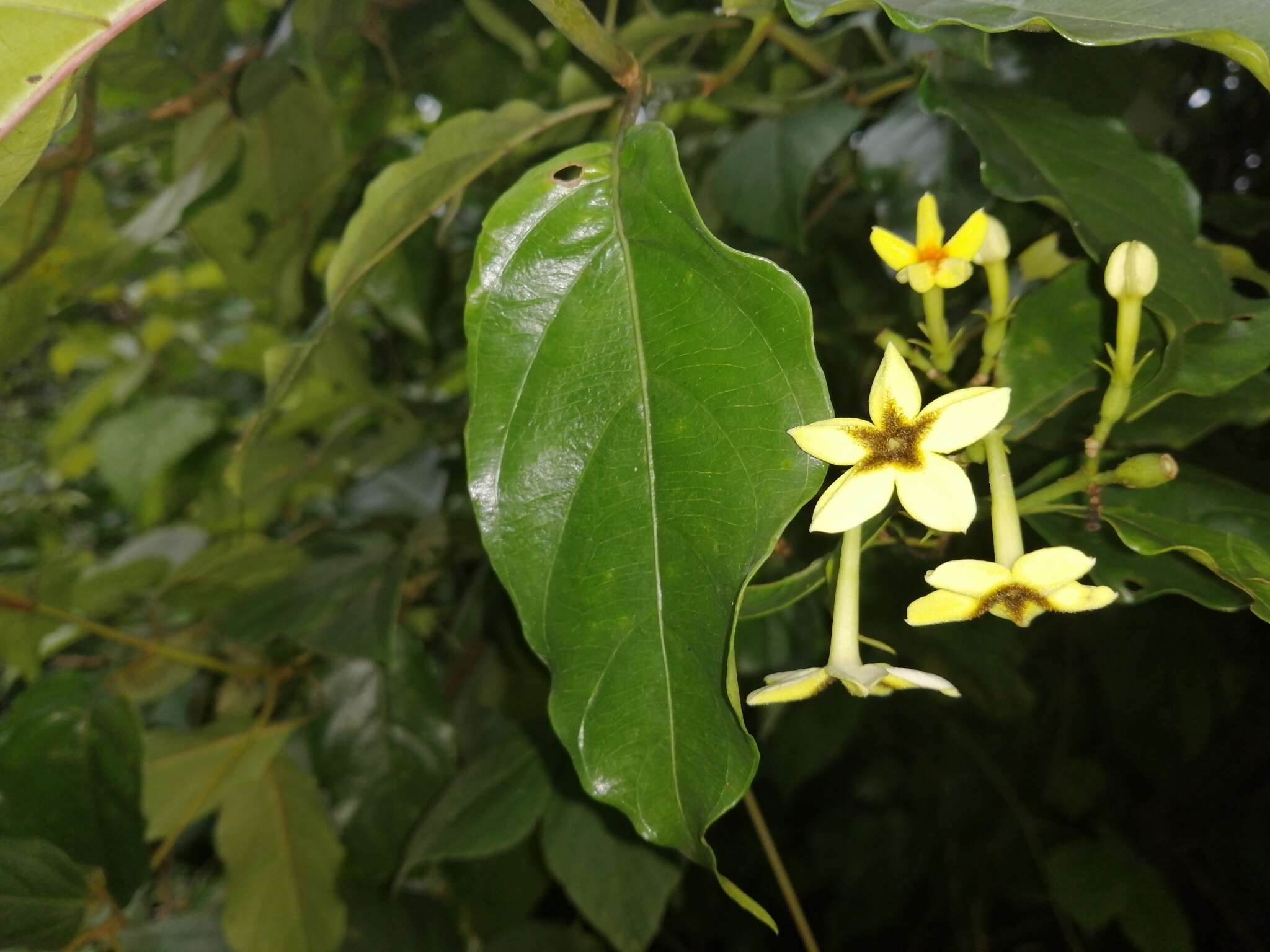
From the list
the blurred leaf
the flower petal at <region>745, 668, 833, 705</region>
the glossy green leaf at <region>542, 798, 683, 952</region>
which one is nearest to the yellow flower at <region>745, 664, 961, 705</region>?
the flower petal at <region>745, 668, 833, 705</region>

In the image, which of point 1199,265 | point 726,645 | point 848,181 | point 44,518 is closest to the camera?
point 726,645

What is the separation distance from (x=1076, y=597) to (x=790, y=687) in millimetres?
148

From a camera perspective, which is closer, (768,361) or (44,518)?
(768,361)

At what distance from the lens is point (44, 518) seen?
193cm

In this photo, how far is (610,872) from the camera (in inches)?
35.2

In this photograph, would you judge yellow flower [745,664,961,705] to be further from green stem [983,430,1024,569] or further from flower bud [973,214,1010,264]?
flower bud [973,214,1010,264]

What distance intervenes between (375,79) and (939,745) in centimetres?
143

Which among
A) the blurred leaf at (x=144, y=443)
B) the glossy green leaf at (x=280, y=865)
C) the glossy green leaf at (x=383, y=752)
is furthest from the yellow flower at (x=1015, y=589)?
the blurred leaf at (x=144, y=443)

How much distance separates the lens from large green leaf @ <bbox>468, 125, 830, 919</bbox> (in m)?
0.42

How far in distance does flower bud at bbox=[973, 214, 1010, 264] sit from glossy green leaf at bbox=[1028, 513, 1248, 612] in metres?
0.17

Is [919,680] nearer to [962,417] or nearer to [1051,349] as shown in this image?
[962,417]

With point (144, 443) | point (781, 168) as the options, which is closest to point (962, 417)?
point (781, 168)

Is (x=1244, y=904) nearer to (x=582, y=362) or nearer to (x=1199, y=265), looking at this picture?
(x=1199, y=265)

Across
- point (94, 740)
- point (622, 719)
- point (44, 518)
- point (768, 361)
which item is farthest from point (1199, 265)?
point (44, 518)
